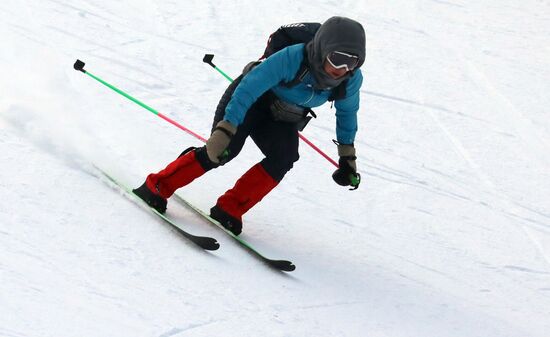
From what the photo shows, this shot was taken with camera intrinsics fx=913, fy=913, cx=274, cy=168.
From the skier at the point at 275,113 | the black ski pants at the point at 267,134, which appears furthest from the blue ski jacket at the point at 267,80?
the black ski pants at the point at 267,134

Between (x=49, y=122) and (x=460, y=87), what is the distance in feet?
16.8

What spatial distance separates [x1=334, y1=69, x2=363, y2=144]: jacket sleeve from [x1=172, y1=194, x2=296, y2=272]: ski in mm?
835

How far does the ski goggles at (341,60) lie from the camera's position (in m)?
4.54

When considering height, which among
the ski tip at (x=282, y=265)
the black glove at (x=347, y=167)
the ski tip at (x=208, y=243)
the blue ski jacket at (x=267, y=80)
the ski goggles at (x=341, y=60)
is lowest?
the ski tip at (x=282, y=265)

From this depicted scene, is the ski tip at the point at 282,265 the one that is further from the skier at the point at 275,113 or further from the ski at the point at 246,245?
the skier at the point at 275,113

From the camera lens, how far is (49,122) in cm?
587

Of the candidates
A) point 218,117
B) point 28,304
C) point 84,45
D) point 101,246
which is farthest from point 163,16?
point 28,304

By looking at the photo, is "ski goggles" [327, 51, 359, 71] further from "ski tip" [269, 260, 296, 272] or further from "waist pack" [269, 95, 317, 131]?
"ski tip" [269, 260, 296, 272]

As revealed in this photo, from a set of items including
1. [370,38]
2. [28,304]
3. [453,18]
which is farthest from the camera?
[453,18]

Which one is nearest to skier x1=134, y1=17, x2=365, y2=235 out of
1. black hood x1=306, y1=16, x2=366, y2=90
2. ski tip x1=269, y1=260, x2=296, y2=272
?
black hood x1=306, y1=16, x2=366, y2=90

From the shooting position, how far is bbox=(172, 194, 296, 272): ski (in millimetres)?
4910

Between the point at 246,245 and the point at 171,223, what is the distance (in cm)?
44

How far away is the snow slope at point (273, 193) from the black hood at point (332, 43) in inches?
42.7

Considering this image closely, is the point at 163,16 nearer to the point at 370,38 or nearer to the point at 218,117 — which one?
the point at 370,38
